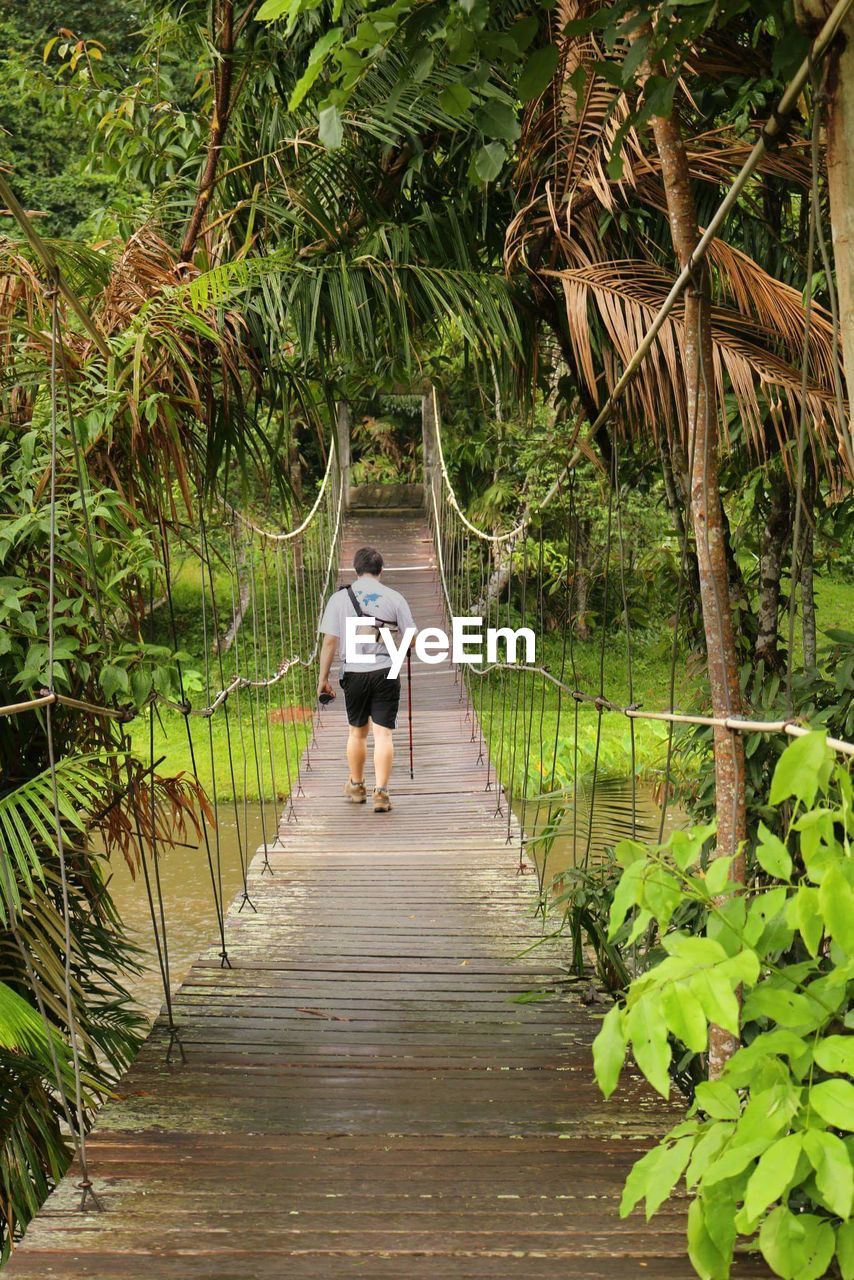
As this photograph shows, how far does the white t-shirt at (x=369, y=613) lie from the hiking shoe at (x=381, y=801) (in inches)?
19.0

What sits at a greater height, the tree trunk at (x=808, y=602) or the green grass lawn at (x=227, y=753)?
the tree trunk at (x=808, y=602)

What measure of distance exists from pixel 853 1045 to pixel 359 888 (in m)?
2.87

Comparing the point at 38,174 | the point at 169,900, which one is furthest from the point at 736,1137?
the point at 38,174

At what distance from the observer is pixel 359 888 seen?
3.63 metres

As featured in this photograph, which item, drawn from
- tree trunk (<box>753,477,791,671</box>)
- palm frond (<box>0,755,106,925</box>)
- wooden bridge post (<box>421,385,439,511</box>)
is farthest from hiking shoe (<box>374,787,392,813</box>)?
wooden bridge post (<box>421,385,439,511</box>)

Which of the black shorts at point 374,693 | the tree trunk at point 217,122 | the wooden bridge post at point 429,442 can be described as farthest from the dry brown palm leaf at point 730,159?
the wooden bridge post at point 429,442

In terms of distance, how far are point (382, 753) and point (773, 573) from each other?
1.58 metres

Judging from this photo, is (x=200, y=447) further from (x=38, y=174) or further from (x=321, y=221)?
(x=38, y=174)

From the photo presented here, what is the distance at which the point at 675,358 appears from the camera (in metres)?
2.98

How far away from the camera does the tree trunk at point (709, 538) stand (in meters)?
1.81

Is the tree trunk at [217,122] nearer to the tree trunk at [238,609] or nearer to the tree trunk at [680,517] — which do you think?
the tree trunk at [238,609]

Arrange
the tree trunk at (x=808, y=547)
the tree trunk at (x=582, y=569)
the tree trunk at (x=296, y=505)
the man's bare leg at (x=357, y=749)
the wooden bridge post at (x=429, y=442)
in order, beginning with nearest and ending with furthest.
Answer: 1. the tree trunk at (x=808, y=547)
2. the tree trunk at (x=296, y=505)
3. the man's bare leg at (x=357, y=749)
4. the tree trunk at (x=582, y=569)
5. the wooden bridge post at (x=429, y=442)

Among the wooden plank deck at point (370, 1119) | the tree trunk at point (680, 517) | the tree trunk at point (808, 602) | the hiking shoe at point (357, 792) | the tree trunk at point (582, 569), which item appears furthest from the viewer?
the tree trunk at point (582, 569)

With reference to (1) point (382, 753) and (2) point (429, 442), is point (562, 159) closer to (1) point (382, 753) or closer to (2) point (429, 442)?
(1) point (382, 753)
